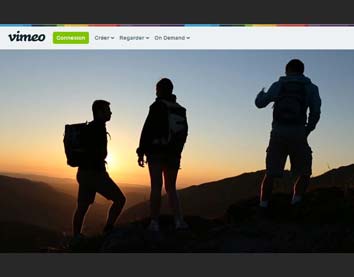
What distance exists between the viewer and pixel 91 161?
8.25 m

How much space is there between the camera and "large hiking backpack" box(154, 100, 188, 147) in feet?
26.5

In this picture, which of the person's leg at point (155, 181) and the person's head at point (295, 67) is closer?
the person's leg at point (155, 181)

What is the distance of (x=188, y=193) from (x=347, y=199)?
16.4 m

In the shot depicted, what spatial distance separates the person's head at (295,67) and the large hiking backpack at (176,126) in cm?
194

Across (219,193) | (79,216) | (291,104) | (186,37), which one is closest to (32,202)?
(219,193)

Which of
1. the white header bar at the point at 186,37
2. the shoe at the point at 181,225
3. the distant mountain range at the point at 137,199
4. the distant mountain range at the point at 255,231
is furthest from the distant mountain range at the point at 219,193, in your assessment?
the white header bar at the point at 186,37

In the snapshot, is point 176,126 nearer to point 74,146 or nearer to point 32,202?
point 74,146

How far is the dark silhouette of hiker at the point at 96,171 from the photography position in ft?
27.1

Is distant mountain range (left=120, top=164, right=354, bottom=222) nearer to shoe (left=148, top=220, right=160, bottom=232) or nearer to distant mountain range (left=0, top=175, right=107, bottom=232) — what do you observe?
distant mountain range (left=0, top=175, right=107, bottom=232)

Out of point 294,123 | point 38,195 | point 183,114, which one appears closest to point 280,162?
point 294,123

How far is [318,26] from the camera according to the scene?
859 centimetres

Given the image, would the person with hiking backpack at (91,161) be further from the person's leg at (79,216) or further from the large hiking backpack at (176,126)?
the large hiking backpack at (176,126)

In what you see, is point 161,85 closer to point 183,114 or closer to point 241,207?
→ point 183,114

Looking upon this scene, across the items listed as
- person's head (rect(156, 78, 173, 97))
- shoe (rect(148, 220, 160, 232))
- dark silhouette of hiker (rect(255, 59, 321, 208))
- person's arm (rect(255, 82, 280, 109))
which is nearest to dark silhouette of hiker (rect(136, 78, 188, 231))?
person's head (rect(156, 78, 173, 97))
